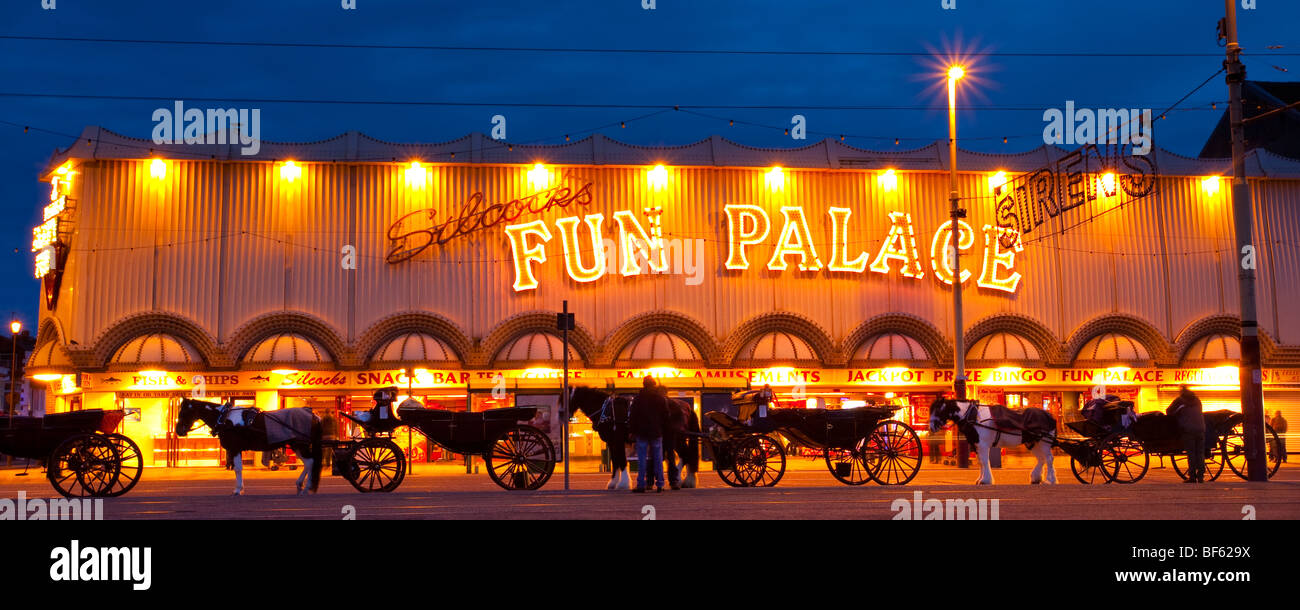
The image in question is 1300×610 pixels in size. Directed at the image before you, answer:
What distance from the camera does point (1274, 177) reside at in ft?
128

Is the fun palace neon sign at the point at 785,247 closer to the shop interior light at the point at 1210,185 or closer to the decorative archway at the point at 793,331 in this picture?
the decorative archway at the point at 793,331

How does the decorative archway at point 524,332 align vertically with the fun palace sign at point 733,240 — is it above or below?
below

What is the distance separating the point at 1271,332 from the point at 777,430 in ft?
90.8

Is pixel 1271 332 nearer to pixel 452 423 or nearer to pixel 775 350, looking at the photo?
pixel 775 350

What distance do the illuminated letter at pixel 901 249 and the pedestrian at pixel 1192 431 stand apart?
1711 cm

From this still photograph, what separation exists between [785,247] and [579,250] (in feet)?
22.6

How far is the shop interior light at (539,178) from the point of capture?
3622cm

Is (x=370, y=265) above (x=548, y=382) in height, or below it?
above

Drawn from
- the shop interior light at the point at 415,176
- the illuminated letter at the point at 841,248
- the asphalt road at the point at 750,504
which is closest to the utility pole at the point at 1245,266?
the asphalt road at the point at 750,504

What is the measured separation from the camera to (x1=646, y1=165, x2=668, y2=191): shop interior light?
1439 inches

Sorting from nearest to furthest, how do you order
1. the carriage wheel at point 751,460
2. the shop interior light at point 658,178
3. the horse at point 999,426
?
the carriage wheel at point 751,460 < the horse at point 999,426 < the shop interior light at point 658,178
